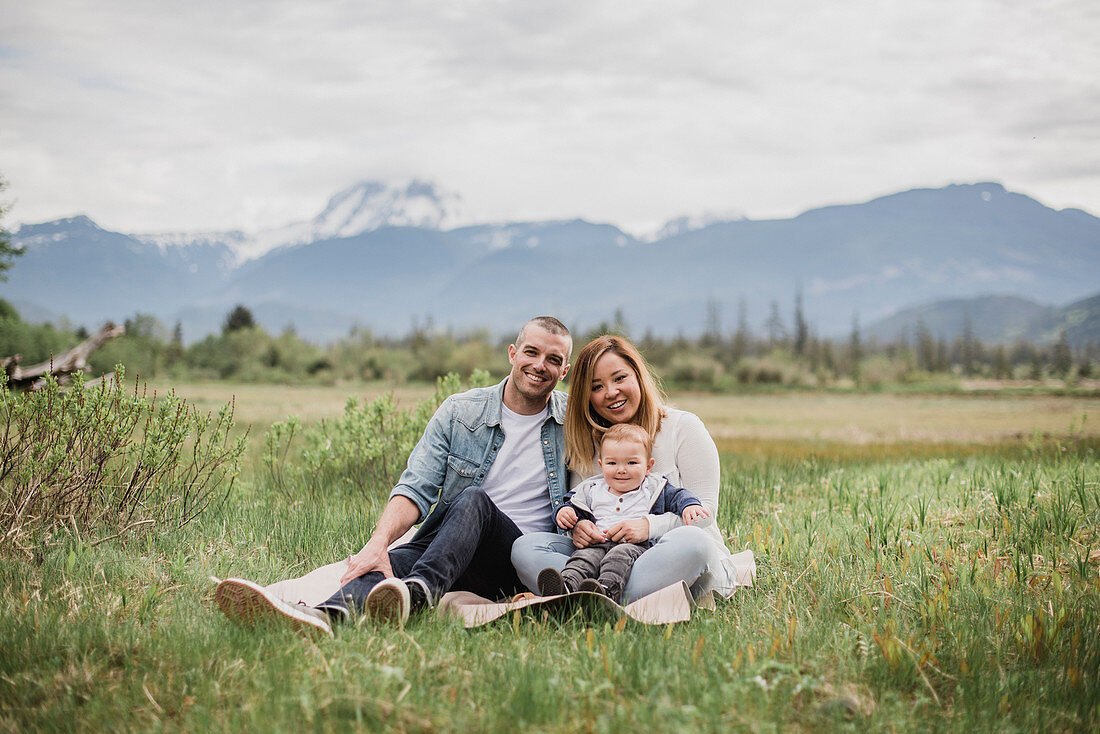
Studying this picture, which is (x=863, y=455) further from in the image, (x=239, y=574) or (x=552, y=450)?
(x=239, y=574)

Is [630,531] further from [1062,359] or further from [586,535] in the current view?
[1062,359]

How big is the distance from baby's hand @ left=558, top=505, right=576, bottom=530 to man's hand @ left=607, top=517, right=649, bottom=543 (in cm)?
23

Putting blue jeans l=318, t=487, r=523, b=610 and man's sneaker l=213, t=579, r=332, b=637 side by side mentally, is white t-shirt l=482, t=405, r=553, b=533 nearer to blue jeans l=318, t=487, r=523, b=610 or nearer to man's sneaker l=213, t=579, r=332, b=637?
blue jeans l=318, t=487, r=523, b=610

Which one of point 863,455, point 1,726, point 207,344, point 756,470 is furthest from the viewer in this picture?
point 207,344

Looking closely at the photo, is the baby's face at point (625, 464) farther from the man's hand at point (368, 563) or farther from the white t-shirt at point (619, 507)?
the man's hand at point (368, 563)

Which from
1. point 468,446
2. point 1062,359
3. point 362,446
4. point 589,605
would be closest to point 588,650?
point 589,605

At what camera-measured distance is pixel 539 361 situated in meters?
4.80

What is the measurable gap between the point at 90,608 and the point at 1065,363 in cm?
6460

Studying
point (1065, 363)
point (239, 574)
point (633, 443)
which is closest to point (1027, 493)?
point (633, 443)

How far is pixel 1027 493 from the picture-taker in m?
6.93

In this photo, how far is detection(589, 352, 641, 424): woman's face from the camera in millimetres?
4699

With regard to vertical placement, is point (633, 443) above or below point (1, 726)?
above

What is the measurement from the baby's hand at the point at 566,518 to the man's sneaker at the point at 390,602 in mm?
1019

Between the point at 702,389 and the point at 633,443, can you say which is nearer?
the point at 633,443
